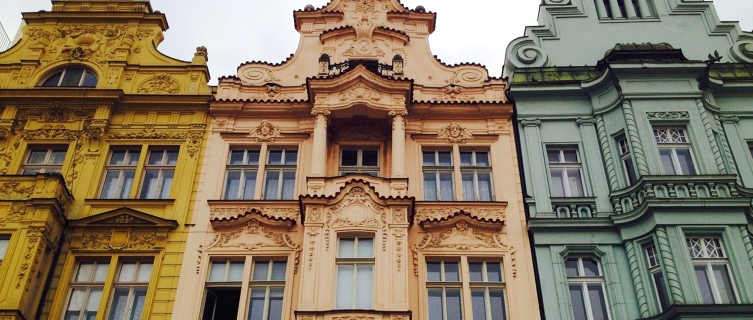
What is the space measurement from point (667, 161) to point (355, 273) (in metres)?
7.87

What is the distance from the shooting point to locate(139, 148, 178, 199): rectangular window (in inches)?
701

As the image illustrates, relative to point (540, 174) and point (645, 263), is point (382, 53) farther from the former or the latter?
point (645, 263)

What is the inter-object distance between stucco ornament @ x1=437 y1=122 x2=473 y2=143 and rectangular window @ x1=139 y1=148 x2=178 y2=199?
6851 mm

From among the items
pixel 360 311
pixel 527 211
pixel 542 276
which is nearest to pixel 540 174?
pixel 527 211

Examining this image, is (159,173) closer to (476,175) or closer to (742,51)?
(476,175)

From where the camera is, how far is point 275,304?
51.3ft

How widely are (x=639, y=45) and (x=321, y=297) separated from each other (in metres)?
11.3

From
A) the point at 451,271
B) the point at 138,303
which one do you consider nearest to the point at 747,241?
the point at 451,271

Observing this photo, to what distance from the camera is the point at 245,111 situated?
19203mm

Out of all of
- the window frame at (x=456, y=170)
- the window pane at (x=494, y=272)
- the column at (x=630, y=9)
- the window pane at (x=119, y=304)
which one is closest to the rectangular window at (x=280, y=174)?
the window frame at (x=456, y=170)

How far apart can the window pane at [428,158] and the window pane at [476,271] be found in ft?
10.4

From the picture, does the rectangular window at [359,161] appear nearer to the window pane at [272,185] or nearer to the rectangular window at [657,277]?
the window pane at [272,185]

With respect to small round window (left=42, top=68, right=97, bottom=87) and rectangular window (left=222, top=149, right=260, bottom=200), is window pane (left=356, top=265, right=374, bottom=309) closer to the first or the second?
rectangular window (left=222, top=149, right=260, bottom=200)

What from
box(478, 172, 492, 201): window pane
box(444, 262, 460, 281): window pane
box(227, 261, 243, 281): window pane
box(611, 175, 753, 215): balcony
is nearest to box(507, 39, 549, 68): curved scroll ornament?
box(478, 172, 492, 201): window pane
